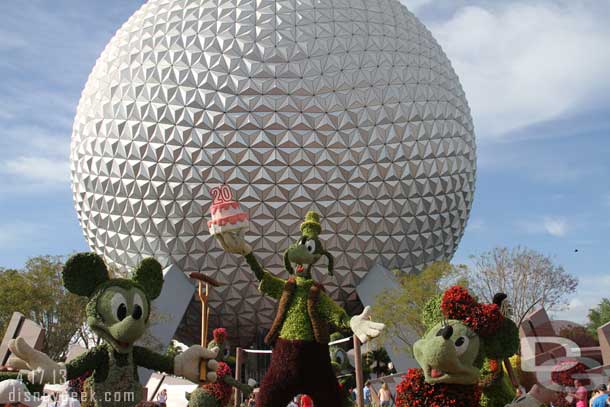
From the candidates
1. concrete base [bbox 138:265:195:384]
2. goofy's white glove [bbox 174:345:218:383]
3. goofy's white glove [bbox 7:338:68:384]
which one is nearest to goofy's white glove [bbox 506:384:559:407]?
goofy's white glove [bbox 174:345:218:383]

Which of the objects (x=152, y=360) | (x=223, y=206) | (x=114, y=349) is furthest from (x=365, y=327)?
(x=114, y=349)

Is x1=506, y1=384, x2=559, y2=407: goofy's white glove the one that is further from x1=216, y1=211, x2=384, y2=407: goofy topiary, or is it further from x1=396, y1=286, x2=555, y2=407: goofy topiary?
x1=216, y1=211, x2=384, y2=407: goofy topiary

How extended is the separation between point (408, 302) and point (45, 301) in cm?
1329

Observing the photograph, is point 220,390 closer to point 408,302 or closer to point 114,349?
point 114,349

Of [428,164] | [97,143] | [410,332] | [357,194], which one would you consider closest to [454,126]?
[428,164]

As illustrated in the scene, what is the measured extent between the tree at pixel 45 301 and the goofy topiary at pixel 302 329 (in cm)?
1682

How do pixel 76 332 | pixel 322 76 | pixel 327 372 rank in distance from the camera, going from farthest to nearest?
pixel 76 332, pixel 322 76, pixel 327 372

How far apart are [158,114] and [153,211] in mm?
3217

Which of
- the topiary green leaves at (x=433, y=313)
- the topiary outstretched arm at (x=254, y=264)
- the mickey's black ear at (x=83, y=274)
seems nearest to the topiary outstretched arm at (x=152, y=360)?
A: the mickey's black ear at (x=83, y=274)

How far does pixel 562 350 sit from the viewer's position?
10.1m

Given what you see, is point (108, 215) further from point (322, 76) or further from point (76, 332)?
point (322, 76)

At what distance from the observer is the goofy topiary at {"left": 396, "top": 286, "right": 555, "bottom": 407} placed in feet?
24.7

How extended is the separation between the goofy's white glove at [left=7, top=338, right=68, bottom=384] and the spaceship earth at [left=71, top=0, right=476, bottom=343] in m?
13.4

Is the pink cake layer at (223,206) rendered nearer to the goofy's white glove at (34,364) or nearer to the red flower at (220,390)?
the goofy's white glove at (34,364)
